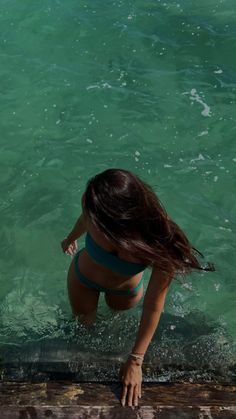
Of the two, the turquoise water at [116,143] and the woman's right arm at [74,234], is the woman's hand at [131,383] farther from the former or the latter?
the woman's right arm at [74,234]

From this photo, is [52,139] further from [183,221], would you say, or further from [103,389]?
[103,389]

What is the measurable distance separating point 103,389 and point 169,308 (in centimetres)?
197

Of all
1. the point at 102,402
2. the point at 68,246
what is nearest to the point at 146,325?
the point at 102,402

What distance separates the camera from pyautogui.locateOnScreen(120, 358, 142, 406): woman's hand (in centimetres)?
302

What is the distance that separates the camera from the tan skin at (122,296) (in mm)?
3113

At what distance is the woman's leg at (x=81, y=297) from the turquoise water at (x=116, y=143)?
0.27 meters

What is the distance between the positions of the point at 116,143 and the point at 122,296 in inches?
137

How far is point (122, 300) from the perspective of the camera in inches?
166

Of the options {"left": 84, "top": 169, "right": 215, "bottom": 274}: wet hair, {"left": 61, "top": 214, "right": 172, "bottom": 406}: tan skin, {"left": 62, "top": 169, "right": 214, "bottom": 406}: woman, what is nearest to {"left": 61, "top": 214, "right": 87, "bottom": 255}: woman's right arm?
{"left": 61, "top": 214, "right": 172, "bottom": 406}: tan skin

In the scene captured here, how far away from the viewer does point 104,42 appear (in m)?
9.55

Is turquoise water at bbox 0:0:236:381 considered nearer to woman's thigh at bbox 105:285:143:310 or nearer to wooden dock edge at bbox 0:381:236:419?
woman's thigh at bbox 105:285:143:310

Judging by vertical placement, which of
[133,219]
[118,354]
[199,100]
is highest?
[133,219]

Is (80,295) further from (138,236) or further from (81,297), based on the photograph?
(138,236)

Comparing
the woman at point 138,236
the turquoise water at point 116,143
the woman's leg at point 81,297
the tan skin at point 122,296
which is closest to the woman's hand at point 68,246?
the tan skin at point 122,296
